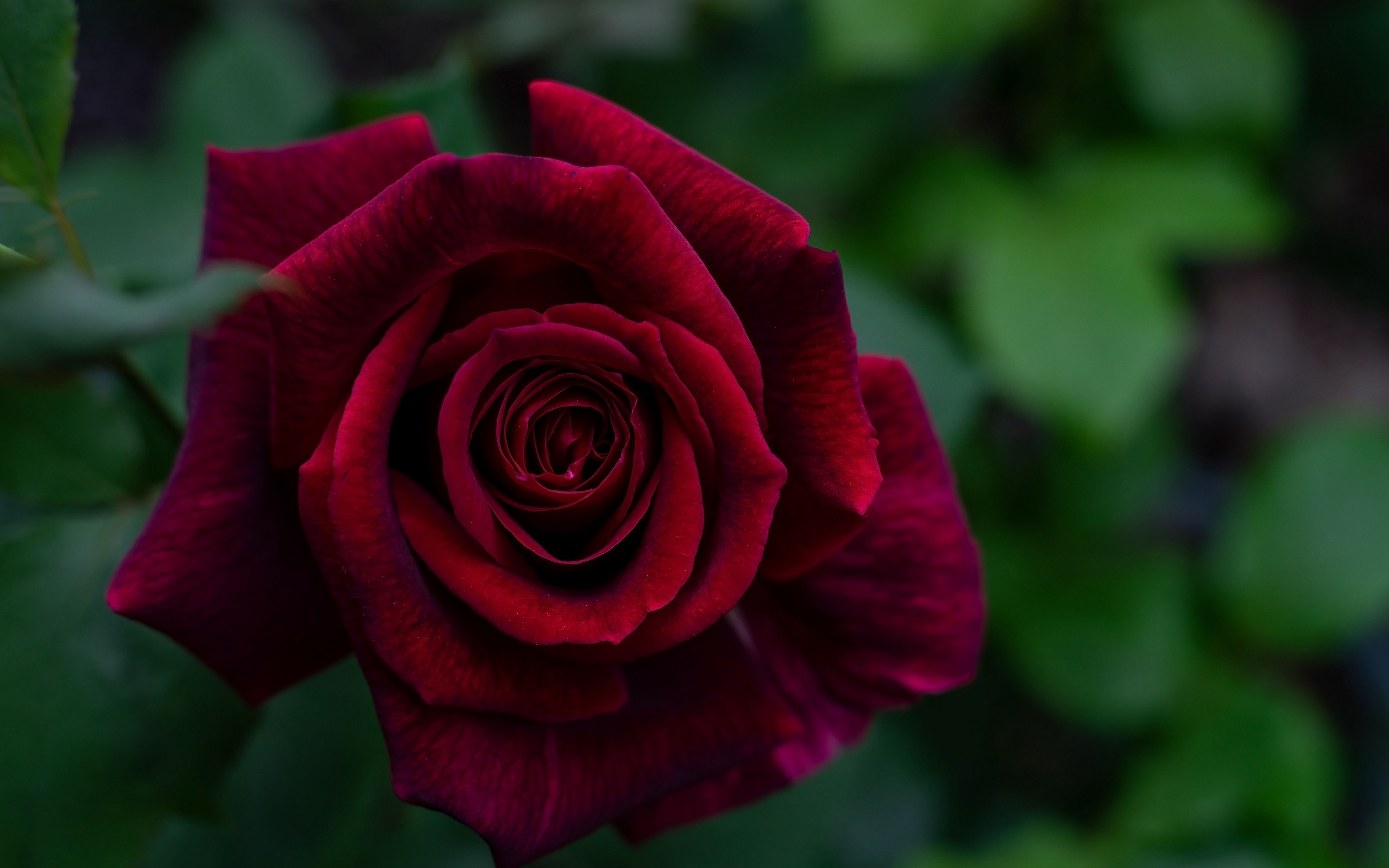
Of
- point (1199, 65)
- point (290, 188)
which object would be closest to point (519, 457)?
point (290, 188)

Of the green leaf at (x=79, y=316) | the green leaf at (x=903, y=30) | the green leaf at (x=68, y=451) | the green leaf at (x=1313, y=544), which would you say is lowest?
the green leaf at (x=1313, y=544)

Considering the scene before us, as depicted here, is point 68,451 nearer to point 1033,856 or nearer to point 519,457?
point 519,457

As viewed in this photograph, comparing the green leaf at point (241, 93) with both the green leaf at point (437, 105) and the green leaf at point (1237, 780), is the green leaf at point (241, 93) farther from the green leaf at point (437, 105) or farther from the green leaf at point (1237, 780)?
the green leaf at point (1237, 780)

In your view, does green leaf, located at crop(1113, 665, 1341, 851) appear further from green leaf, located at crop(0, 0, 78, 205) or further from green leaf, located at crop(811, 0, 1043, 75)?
green leaf, located at crop(0, 0, 78, 205)

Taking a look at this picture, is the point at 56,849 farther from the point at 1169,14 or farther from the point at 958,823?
the point at 1169,14

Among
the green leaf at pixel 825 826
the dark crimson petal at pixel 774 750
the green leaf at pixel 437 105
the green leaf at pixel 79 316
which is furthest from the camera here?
the green leaf at pixel 825 826

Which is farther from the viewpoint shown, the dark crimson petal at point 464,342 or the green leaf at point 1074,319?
the green leaf at point 1074,319

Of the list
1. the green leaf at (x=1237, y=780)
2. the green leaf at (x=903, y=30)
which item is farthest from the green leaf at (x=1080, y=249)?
the green leaf at (x=1237, y=780)
